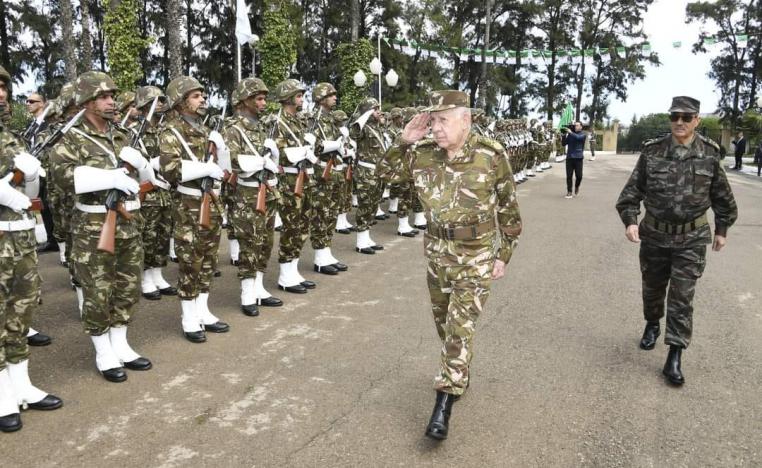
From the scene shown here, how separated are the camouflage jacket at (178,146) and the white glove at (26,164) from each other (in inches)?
52.6

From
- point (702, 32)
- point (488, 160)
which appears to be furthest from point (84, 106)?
point (702, 32)

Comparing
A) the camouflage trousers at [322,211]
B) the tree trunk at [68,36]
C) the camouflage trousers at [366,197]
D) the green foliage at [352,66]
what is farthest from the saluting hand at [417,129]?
the green foliage at [352,66]

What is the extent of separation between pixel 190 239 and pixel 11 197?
5.67ft

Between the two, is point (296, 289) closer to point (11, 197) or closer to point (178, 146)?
point (178, 146)

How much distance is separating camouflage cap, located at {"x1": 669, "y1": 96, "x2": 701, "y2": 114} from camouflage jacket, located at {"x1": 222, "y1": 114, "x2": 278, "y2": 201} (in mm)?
3501

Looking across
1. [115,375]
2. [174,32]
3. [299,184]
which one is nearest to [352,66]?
[174,32]

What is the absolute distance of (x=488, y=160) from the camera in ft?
11.5

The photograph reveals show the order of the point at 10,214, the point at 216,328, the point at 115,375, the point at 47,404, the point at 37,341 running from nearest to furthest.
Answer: the point at 10,214, the point at 47,404, the point at 115,375, the point at 37,341, the point at 216,328

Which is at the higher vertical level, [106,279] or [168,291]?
[106,279]

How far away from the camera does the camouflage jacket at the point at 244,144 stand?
5.62 m

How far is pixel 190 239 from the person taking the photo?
5102 mm

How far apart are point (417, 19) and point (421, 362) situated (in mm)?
36218

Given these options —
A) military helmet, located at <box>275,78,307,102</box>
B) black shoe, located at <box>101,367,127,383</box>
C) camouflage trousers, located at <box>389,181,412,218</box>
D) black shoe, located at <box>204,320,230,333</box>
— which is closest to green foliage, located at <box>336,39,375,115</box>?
camouflage trousers, located at <box>389,181,412,218</box>

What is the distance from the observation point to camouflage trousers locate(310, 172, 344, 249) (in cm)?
735
